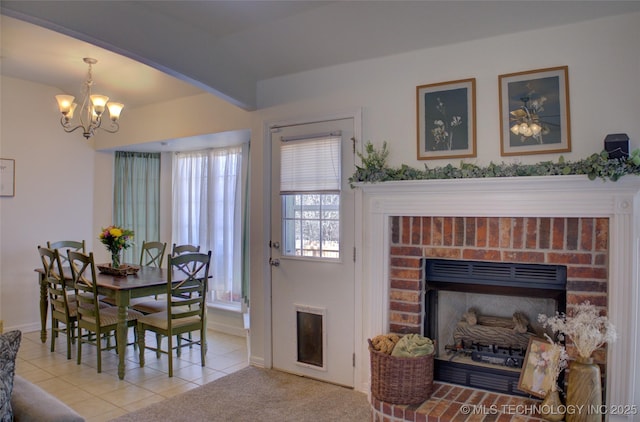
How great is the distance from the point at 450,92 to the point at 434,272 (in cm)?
121

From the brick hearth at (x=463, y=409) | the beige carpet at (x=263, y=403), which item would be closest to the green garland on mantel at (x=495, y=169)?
the brick hearth at (x=463, y=409)

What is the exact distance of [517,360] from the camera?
2756 mm

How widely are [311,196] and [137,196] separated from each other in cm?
316

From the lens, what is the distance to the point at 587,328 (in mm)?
2285

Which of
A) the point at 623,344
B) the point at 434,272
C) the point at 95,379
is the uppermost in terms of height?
the point at 434,272

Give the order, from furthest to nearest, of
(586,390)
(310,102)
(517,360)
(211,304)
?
(211,304) → (310,102) → (517,360) → (586,390)

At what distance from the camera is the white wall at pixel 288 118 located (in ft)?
8.14

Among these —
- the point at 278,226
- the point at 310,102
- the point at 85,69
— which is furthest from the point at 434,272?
the point at 85,69

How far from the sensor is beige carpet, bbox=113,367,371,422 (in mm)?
2865

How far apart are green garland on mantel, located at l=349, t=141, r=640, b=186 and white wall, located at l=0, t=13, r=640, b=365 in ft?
0.44

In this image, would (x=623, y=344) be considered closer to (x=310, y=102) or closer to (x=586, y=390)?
(x=586, y=390)

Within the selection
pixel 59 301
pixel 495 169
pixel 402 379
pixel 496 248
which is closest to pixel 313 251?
pixel 402 379

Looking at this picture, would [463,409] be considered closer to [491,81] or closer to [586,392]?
[586,392]

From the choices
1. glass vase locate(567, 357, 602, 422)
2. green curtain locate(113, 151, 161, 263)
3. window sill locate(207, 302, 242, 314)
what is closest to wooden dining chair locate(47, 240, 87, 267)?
green curtain locate(113, 151, 161, 263)
